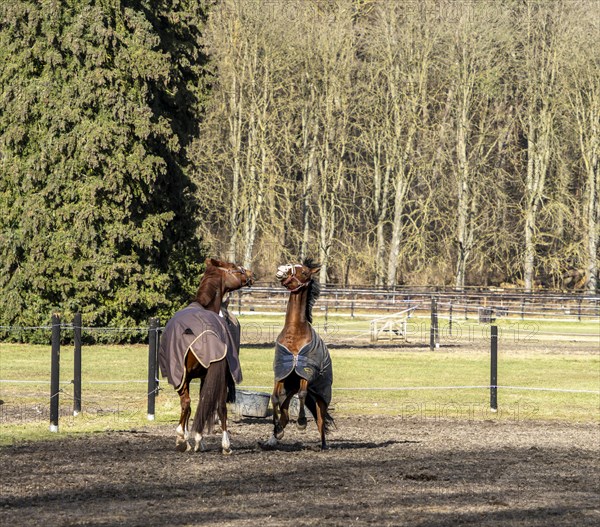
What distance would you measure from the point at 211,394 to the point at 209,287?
124 centimetres

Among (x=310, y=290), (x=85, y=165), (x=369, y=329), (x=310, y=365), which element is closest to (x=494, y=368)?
(x=310, y=290)

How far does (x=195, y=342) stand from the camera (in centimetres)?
1209

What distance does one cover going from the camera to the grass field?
58.0 ft

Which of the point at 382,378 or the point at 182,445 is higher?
the point at 182,445

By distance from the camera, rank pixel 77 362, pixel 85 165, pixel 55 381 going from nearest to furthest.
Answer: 1. pixel 55 381
2. pixel 77 362
3. pixel 85 165

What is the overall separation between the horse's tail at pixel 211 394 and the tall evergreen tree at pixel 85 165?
19667 millimetres

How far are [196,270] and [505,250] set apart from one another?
2842 centimetres

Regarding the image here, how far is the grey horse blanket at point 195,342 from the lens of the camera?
12.1 metres

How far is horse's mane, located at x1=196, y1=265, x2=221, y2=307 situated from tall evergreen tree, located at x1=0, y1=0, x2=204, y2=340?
19.1m

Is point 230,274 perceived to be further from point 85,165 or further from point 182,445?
point 85,165

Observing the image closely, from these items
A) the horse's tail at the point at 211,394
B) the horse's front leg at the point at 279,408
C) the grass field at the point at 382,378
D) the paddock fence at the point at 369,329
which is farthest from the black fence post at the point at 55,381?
the horse's front leg at the point at 279,408

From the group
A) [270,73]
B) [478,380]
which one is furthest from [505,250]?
[478,380]

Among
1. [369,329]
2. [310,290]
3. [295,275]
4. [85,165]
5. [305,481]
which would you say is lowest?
[305,481]

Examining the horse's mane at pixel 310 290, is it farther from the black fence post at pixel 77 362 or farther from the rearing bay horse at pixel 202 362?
the black fence post at pixel 77 362
